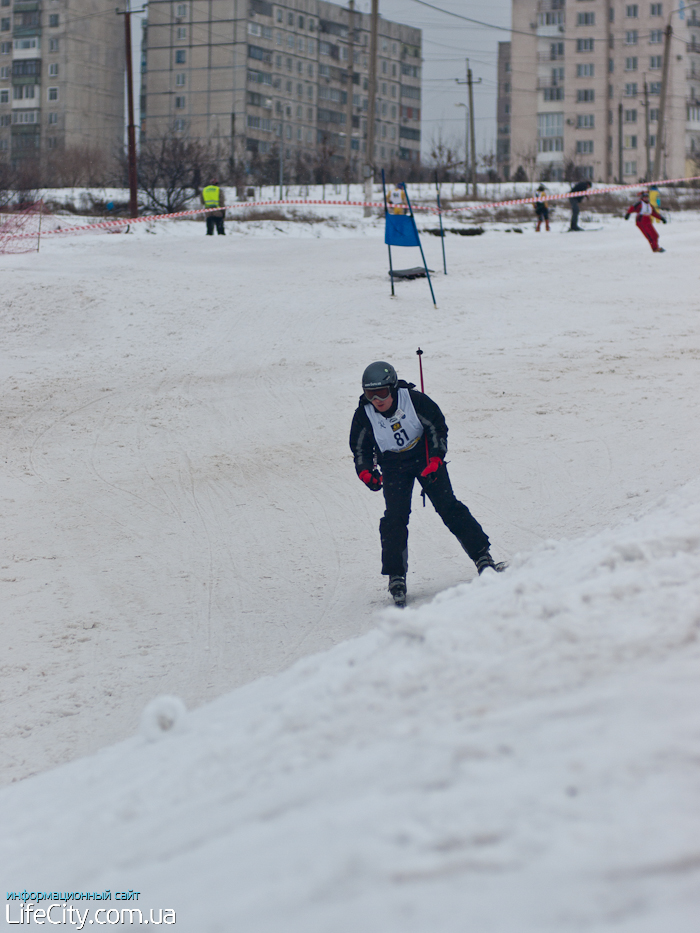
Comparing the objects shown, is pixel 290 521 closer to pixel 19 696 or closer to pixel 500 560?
pixel 500 560

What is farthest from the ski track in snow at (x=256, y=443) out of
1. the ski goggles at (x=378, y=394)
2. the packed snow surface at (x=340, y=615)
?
the ski goggles at (x=378, y=394)

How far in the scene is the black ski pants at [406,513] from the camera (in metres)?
6.29

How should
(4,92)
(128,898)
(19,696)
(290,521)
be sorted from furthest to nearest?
(4,92)
(290,521)
(19,696)
(128,898)

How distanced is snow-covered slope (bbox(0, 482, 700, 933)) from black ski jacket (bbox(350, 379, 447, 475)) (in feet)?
8.50

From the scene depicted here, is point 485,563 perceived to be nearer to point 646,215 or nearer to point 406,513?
point 406,513

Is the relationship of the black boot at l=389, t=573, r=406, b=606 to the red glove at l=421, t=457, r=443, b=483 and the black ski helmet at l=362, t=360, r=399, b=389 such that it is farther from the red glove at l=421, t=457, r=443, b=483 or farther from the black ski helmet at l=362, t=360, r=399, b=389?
the black ski helmet at l=362, t=360, r=399, b=389

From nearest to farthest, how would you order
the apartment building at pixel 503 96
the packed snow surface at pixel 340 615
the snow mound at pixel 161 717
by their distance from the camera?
the packed snow surface at pixel 340 615
the snow mound at pixel 161 717
the apartment building at pixel 503 96

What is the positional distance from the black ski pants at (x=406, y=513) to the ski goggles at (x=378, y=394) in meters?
0.52

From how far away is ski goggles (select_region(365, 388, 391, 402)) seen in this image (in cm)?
600

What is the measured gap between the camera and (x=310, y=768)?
2773 millimetres

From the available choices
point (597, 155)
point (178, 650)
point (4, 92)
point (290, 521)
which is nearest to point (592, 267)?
point (290, 521)

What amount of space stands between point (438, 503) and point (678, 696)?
3.61 m

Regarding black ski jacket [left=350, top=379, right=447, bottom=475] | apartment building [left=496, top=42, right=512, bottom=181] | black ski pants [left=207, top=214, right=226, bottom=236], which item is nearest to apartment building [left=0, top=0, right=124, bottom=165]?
apartment building [left=496, top=42, right=512, bottom=181]

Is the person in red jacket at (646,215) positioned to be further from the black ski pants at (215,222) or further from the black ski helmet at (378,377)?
the black ski helmet at (378,377)
